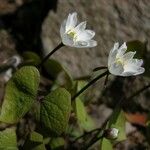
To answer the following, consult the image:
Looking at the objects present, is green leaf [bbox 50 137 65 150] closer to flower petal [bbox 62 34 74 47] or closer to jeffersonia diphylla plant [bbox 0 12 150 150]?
jeffersonia diphylla plant [bbox 0 12 150 150]

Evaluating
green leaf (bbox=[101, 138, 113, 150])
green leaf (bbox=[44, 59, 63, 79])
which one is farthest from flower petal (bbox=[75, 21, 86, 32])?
green leaf (bbox=[101, 138, 113, 150])

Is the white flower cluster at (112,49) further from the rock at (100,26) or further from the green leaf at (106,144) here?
the rock at (100,26)

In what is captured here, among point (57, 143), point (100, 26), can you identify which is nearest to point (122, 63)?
point (57, 143)

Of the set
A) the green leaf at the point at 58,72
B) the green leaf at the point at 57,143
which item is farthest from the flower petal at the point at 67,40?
the green leaf at the point at 57,143

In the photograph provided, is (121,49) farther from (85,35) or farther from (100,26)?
(100,26)

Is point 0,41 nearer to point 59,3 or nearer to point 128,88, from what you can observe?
point 59,3

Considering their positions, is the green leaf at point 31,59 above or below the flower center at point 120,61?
below

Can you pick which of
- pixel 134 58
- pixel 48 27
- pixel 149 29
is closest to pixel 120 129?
pixel 134 58

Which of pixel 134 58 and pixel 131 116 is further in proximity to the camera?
pixel 131 116
